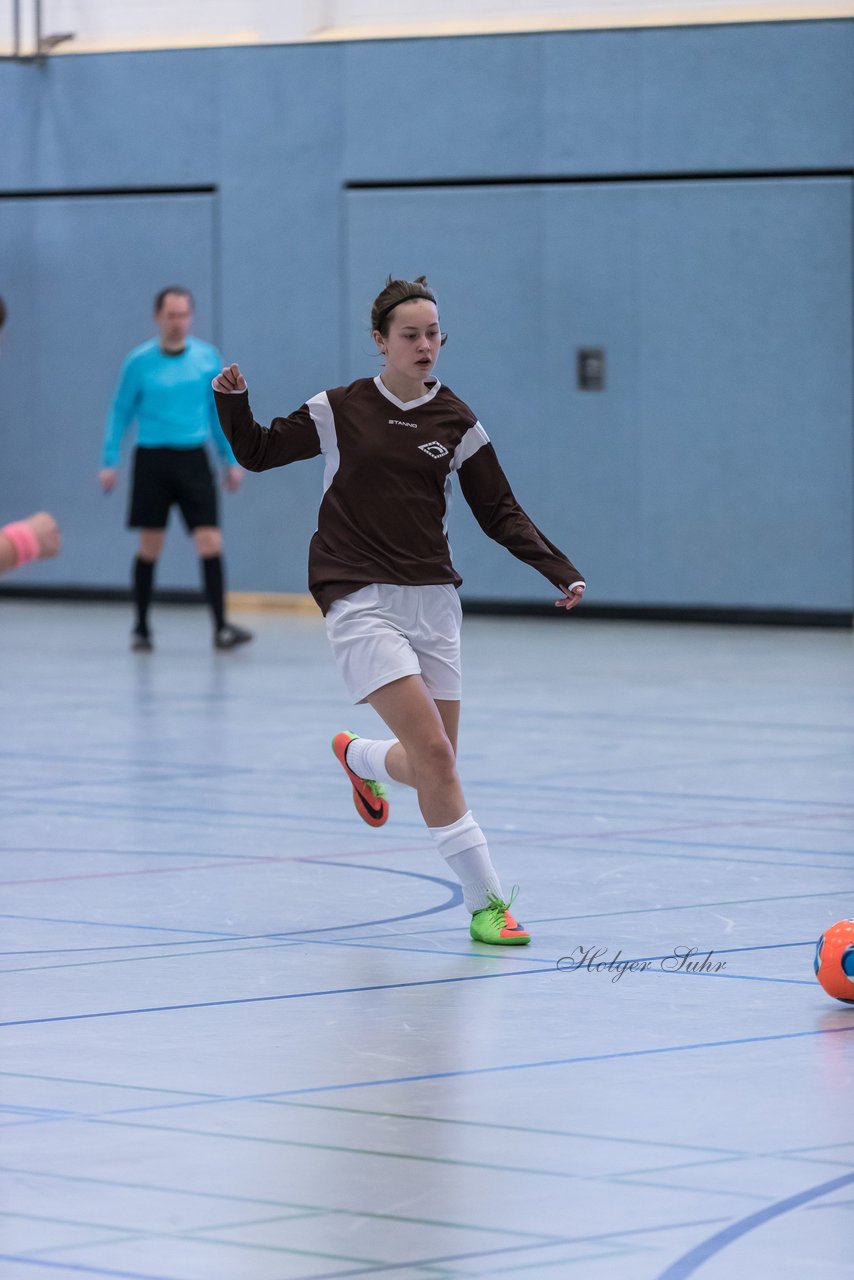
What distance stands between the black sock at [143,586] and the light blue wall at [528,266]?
319 centimetres

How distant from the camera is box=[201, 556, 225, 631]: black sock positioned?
14117 millimetres

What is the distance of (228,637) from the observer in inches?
570

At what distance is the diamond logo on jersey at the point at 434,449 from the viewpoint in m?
6.14

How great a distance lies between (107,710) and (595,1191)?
7.84 metres

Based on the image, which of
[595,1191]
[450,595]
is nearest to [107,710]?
[450,595]

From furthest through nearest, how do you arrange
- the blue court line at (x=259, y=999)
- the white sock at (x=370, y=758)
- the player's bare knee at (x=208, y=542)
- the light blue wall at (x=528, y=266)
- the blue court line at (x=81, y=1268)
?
the light blue wall at (x=528, y=266), the player's bare knee at (x=208, y=542), the white sock at (x=370, y=758), the blue court line at (x=259, y=999), the blue court line at (x=81, y=1268)

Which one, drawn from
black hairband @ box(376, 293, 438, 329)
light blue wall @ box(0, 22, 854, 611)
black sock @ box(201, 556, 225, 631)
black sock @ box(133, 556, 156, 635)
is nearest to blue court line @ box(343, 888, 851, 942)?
black hairband @ box(376, 293, 438, 329)

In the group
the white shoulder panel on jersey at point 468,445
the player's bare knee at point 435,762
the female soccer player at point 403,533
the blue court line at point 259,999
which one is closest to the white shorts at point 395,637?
the female soccer player at point 403,533

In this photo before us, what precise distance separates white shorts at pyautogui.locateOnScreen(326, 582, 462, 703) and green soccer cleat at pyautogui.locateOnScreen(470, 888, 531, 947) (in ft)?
1.95

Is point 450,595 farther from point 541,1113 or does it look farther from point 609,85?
point 609,85

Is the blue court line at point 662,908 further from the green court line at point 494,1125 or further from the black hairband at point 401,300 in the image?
the green court line at point 494,1125

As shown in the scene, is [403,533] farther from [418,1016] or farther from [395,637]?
[418,1016]

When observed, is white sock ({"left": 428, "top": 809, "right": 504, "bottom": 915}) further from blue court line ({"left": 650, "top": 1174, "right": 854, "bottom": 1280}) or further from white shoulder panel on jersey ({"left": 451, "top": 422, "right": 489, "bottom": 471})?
blue court line ({"left": 650, "top": 1174, "right": 854, "bottom": 1280})

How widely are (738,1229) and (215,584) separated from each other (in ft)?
35.8
